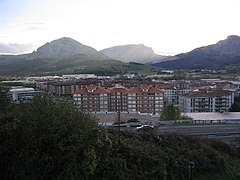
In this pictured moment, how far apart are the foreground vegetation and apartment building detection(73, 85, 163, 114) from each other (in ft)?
102

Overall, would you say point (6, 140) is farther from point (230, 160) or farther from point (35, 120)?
point (230, 160)

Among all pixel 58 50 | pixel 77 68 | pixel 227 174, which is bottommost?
pixel 227 174

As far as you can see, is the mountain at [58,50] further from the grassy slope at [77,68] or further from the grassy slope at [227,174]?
the grassy slope at [227,174]

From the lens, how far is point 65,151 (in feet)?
31.5

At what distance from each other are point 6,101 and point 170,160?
7725mm

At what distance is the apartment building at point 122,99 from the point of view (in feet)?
144

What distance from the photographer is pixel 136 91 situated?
4422 cm

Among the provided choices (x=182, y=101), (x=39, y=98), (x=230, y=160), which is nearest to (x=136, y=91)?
(x=182, y=101)

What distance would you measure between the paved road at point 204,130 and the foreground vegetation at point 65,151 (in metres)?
7.45

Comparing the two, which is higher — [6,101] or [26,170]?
[6,101]

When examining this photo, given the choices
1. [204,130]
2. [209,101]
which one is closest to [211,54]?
[209,101]

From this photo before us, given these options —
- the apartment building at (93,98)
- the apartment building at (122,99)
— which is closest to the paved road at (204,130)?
the apartment building at (122,99)

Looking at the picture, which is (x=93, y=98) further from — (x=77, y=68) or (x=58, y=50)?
(x=58, y=50)

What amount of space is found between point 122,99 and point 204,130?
82.8 feet
